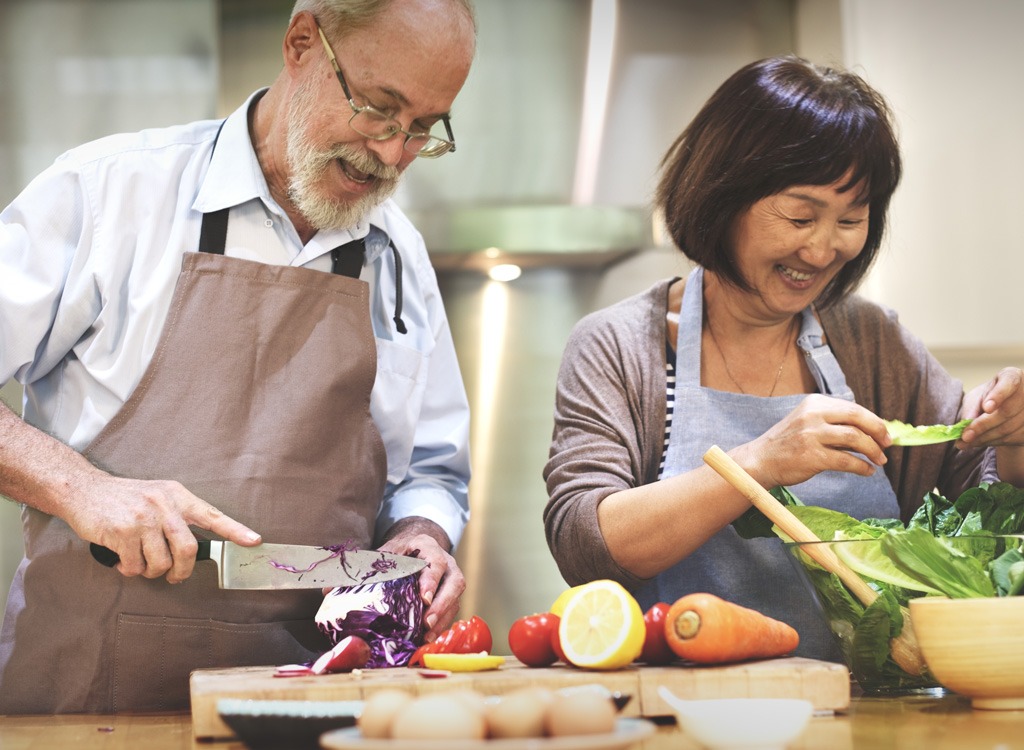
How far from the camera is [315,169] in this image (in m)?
1.64

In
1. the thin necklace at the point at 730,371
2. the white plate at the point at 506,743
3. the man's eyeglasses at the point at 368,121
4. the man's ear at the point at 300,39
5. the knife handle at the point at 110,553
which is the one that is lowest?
the white plate at the point at 506,743

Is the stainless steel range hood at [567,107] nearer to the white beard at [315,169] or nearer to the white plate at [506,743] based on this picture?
the white beard at [315,169]

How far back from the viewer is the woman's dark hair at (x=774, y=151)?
5.29 feet

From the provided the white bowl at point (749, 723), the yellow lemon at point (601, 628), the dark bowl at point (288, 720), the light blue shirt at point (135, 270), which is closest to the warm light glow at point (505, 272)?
the light blue shirt at point (135, 270)

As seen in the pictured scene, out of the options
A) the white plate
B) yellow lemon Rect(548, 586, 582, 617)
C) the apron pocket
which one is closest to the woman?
yellow lemon Rect(548, 586, 582, 617)

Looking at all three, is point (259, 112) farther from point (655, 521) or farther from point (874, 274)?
point (874, 274)

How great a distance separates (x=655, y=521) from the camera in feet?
4.90

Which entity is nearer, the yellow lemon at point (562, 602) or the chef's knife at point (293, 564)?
the yellow lemon at point (562, 602)

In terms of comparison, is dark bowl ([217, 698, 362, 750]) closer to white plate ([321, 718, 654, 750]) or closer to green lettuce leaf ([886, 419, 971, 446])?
white plate ([321, 718, 654, 750])

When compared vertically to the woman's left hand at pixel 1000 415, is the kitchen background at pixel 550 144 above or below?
above

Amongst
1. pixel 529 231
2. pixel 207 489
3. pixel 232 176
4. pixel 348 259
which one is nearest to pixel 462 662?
pixel 207 489

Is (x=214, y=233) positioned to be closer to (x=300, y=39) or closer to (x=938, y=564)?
(x=300, y=39)

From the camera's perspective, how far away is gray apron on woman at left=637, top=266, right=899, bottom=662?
1.64 m

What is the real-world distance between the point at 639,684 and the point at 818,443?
43 centimetres
